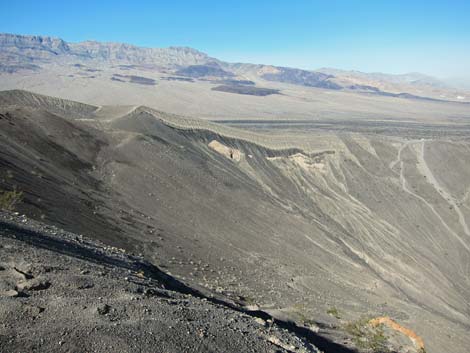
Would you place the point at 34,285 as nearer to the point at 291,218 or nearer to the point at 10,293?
the point at 10,293

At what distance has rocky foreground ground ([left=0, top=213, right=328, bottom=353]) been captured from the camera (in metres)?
7.00

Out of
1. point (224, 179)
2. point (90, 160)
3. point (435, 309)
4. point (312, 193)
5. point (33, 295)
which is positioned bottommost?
point (435, 309)

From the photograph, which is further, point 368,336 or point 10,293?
point 368,336

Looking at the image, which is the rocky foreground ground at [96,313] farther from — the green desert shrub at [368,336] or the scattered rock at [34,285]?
the green desert shrub at [368,336]

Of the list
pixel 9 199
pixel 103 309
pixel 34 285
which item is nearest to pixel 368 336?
pixel 103 309

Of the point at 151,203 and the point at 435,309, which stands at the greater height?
the point at 151,203

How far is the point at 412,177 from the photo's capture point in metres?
51.2

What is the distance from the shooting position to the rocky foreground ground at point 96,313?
23.0 ft

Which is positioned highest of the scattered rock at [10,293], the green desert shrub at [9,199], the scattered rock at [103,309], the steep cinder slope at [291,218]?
the scattered rock at [10,293]

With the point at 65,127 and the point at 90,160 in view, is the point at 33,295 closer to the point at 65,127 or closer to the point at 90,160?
the point at 90,160

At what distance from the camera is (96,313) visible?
7.85 m

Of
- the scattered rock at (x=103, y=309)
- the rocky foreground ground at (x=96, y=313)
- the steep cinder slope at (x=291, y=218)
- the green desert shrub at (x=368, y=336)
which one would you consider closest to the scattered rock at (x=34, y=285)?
the rocky foreground ground at (x=96, y=313)

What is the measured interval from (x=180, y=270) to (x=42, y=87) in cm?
13109

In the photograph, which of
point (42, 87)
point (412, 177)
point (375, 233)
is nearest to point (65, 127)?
point (375, 233)
